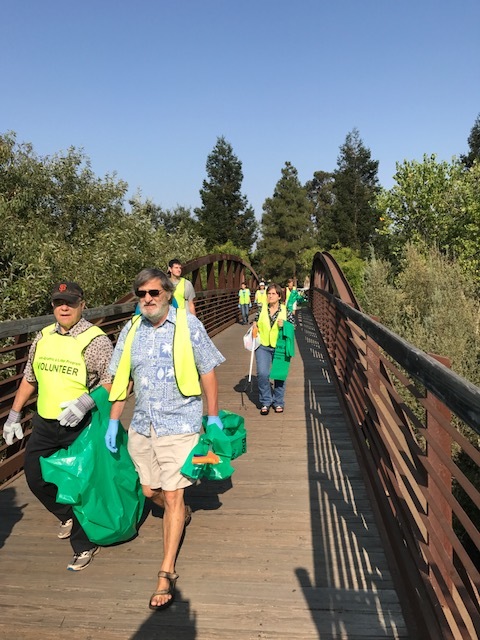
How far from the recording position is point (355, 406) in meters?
4.69

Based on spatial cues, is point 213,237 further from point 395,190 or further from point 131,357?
point 131,357

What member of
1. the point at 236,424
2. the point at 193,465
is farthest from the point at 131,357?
the point at 236,424

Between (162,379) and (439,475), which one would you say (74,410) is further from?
(439,475)

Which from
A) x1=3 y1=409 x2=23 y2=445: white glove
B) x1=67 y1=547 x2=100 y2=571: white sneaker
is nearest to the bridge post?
x1=67 y1=547 x2=100 y2=571: white sneaker

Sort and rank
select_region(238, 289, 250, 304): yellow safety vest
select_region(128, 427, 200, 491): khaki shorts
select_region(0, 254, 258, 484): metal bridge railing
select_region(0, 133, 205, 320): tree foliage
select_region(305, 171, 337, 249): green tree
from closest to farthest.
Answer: select_region(128, 427, 200, 491): khaki shorts, select_region(0, 254, 258, 484): metal bridge railing, select_region(0, 133, 205, 320): tree foliage, select_region(238, 289, 250, 304): yellow safety vest, select_region(305, 171, 337, 249): green tree

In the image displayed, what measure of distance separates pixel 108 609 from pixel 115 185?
20298 millimetres

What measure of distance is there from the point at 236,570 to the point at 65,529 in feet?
3.82

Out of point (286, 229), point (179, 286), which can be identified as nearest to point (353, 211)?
point (286, 229)

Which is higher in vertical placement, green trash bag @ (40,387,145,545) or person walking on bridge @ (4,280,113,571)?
person walking on bridge @ (4,280,113,571)

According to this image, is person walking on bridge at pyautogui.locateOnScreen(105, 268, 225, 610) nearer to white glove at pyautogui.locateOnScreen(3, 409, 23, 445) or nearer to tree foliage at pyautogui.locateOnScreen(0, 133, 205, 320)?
white glove at pyautogui.locateOnScreen(3, 409, 23, 445)

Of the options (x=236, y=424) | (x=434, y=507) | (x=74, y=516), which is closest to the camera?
(x=434, y=507)

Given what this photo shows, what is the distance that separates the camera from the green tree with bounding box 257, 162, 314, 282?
55.9 m

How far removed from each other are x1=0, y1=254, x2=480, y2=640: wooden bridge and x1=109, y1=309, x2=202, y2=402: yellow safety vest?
3.27 ft

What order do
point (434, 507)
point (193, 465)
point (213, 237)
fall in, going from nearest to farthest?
1. point (434, 507)
2. point (193, 465)
3. point (213, 237)
